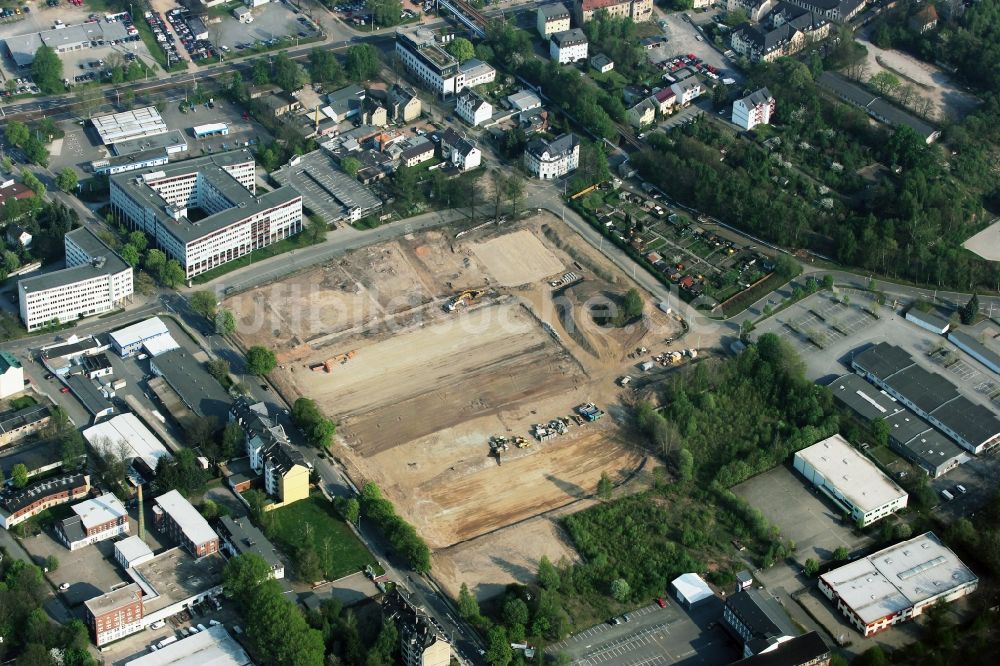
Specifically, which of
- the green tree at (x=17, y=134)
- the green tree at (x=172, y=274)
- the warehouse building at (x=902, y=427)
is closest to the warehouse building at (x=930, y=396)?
the warehouse building at (x=902, y=427)

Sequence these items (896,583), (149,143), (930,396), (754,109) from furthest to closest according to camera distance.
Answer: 1. (754,109)
2. (149,143)
3. (930,396)
4. (896,583)

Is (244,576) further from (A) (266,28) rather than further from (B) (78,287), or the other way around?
(A) (266,28)

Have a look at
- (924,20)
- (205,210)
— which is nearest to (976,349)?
(924,20)

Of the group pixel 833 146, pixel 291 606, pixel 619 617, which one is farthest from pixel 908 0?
pixel 291 606

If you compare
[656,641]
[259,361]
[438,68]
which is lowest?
[656,641]

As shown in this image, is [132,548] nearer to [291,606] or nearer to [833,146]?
[291,606]

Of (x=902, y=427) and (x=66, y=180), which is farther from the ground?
(x=66, y=180)

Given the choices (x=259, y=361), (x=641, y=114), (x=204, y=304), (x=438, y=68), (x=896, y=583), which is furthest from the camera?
(x=438, y=68)

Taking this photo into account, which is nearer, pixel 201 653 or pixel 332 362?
pixel 201 653

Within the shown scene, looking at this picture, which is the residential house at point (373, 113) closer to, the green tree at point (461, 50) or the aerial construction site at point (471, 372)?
the green tree at point (461, 50)
